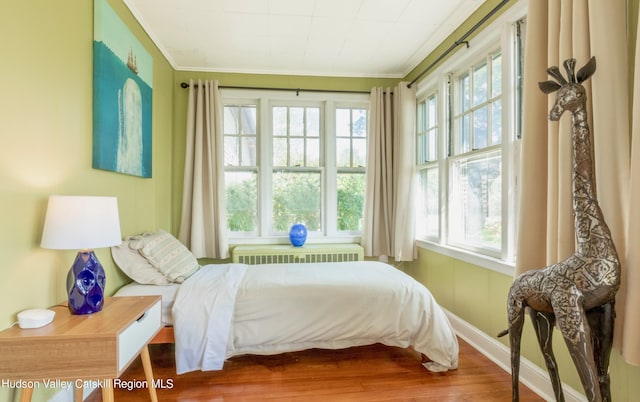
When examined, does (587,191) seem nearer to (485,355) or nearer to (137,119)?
(485,355)

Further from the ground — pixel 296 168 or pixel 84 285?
pixel 296 168

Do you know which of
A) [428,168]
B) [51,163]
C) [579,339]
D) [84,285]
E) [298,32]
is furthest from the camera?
[428,168]

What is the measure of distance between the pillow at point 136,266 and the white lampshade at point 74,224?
836 mm

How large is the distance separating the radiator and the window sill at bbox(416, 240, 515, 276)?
856 millimetres

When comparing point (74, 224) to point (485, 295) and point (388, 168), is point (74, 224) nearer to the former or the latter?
point (485, 295)

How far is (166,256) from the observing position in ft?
7.73

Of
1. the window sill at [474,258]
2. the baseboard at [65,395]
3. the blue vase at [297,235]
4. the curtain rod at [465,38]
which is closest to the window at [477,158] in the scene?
the window sill at [474,258]

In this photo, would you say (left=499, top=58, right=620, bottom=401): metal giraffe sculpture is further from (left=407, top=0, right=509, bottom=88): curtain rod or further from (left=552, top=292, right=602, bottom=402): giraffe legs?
(left=407, top=0, right=509, bottom=88): curtain rod

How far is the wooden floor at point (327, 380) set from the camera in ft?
6.11

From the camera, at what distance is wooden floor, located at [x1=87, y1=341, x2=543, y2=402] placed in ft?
6.11

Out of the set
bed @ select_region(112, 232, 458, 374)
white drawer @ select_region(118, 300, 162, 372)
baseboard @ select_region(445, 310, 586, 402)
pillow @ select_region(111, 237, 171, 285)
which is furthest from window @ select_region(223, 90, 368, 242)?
white drawer @ select_region(118, 300, 162, 372)

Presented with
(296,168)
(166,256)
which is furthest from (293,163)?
(166,256)

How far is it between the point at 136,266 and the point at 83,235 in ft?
3.02

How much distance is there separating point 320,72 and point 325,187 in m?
1.38
